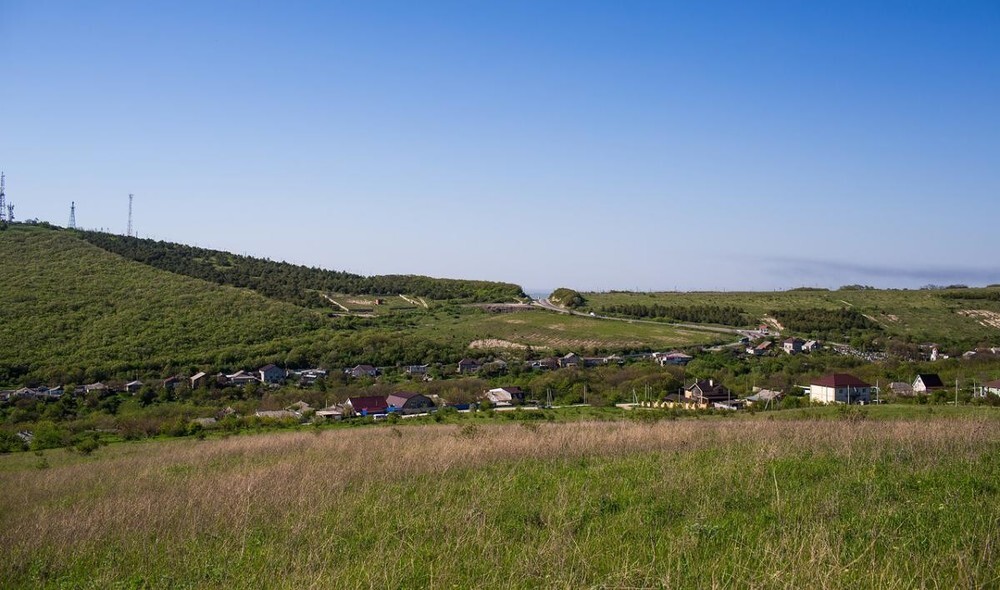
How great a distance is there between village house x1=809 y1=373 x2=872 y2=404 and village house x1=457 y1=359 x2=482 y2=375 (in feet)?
92.4

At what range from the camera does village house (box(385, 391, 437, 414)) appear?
41100mm

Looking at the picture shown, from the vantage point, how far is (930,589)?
15.8ft

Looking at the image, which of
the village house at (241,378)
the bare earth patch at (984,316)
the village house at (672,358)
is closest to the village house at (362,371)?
the village house at (241,378)

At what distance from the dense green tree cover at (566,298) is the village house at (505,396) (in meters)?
52.1

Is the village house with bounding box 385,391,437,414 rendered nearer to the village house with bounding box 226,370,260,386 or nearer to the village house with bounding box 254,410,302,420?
the village house with bounding box 254,410,302,420

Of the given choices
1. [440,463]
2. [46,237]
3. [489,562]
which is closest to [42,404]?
[440,463]

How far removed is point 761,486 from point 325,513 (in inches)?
192

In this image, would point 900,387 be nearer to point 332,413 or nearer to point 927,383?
point 927,383

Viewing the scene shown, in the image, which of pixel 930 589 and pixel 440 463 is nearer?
pixel 930 589

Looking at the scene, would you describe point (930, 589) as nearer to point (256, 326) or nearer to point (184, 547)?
point (184, 547)

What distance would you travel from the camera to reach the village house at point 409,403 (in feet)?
135

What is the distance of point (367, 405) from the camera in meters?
41.0

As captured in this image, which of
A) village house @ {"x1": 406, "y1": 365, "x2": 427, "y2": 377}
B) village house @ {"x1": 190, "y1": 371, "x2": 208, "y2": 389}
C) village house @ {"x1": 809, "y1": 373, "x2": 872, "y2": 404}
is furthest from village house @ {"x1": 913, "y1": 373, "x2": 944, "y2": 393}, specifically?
village house @ {"x1": 190, "y1": 371, "x2": 208, "y2": 389}

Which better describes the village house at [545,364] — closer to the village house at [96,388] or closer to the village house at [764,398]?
the village house at [764,398]
